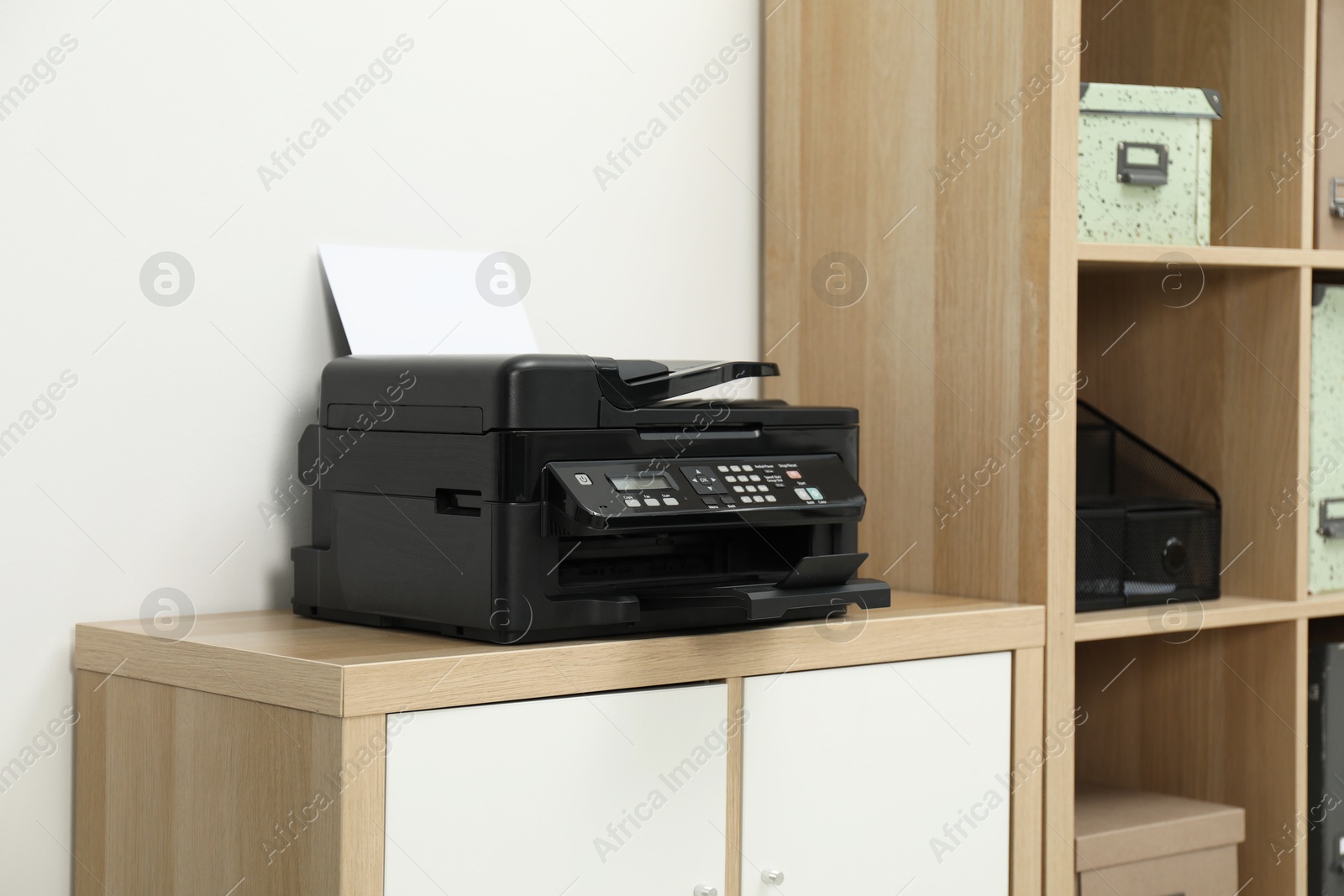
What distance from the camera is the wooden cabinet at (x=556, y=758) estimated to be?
4.06ft

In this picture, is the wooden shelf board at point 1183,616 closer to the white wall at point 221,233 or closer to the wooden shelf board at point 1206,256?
the wooden shelf board at point 1206,256

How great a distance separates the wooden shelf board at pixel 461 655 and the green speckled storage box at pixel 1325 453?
0.59m

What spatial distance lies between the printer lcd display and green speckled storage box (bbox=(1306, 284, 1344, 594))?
1085 millimetres

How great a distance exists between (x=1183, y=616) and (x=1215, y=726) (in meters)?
0.28

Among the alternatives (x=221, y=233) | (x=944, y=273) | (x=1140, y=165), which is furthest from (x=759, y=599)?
(x=1140, y=165)

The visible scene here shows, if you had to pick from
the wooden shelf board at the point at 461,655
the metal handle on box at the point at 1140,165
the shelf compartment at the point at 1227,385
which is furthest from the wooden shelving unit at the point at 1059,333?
the wooden shelf board at the point at 461,655

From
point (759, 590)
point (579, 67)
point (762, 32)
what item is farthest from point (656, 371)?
point (762, 32)

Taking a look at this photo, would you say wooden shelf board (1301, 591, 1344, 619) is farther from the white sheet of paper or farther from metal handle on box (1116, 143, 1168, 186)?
the white sheet of paper

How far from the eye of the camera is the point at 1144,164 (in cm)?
187

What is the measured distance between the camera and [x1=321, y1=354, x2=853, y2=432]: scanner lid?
1.35 meters

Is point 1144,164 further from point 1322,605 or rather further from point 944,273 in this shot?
point 1322,605

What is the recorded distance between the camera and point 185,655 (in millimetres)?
1381

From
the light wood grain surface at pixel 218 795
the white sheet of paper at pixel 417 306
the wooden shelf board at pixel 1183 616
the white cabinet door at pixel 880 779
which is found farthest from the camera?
the wooden shelf board at pixel 1183 616

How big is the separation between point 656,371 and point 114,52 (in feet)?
2.43
